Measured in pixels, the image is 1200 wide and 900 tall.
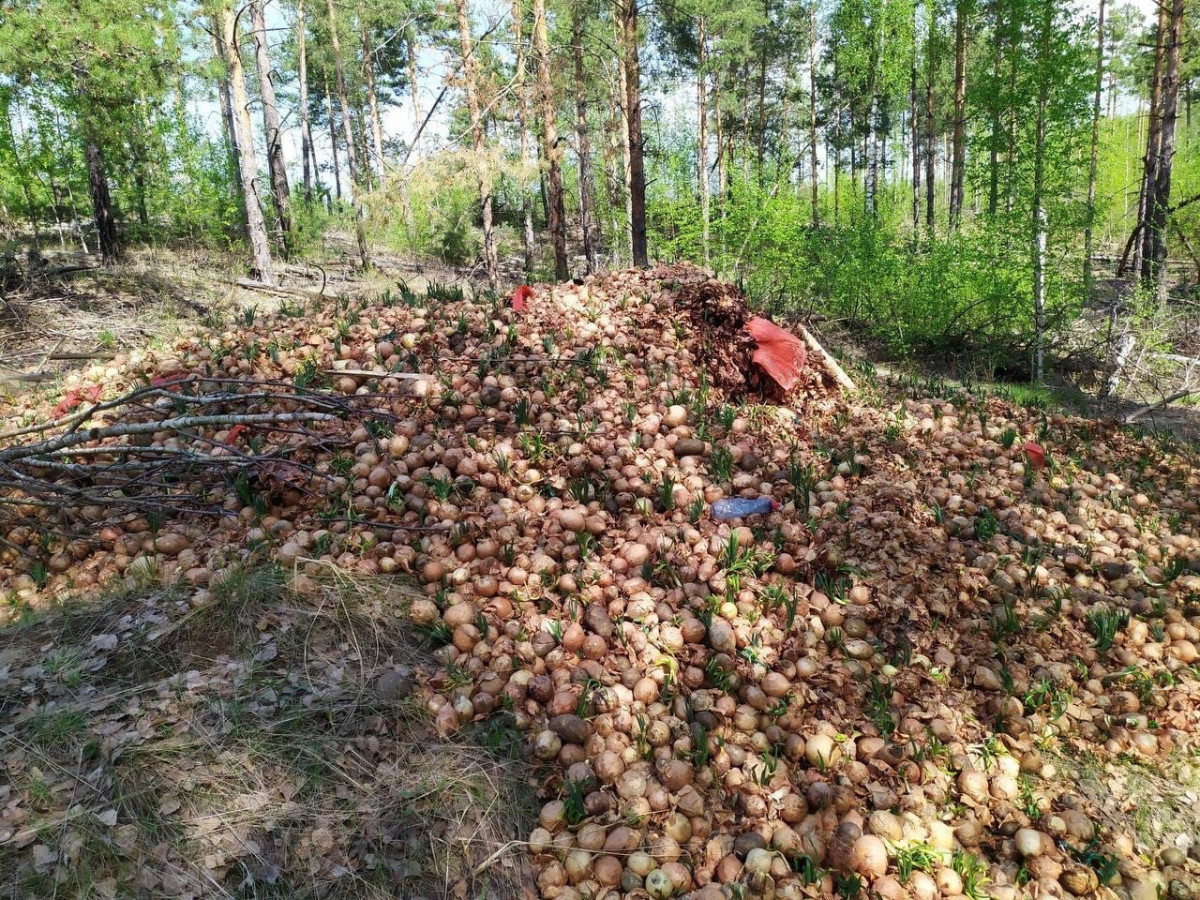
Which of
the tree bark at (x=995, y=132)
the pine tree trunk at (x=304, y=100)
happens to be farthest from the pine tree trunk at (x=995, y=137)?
the pine tree trunk at (x=304, y=100)

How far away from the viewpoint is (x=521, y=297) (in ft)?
15.5

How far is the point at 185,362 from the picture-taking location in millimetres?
4137

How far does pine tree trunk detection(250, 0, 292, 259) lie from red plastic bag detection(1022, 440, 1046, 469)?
11439mm

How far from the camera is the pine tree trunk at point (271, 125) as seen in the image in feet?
38.0

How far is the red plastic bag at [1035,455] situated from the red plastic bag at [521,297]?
3342 millimetres

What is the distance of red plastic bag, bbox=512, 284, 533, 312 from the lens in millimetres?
4598

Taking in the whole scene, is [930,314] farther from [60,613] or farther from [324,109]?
[324,109]

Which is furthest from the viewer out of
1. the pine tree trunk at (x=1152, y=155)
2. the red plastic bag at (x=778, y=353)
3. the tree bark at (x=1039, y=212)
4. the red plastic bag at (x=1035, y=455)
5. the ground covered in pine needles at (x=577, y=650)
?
the pine tree trunk at (x=1152, y=155)

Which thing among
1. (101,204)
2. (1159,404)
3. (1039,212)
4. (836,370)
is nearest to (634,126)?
(1039,212)

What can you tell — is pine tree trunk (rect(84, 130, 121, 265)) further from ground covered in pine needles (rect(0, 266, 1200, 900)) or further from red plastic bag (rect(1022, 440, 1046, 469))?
red plastic bag (rect(1022, 440, 1046, 469))

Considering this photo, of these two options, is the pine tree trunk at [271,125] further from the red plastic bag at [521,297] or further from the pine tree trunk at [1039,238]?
the pine tree trunk at [1039,238]

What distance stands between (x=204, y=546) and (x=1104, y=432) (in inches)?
215

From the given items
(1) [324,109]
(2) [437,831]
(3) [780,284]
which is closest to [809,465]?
(2) [437,831]

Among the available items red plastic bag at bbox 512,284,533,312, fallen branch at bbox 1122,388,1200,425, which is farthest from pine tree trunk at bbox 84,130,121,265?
fallen branch at bbox 1122,388,1200,425
